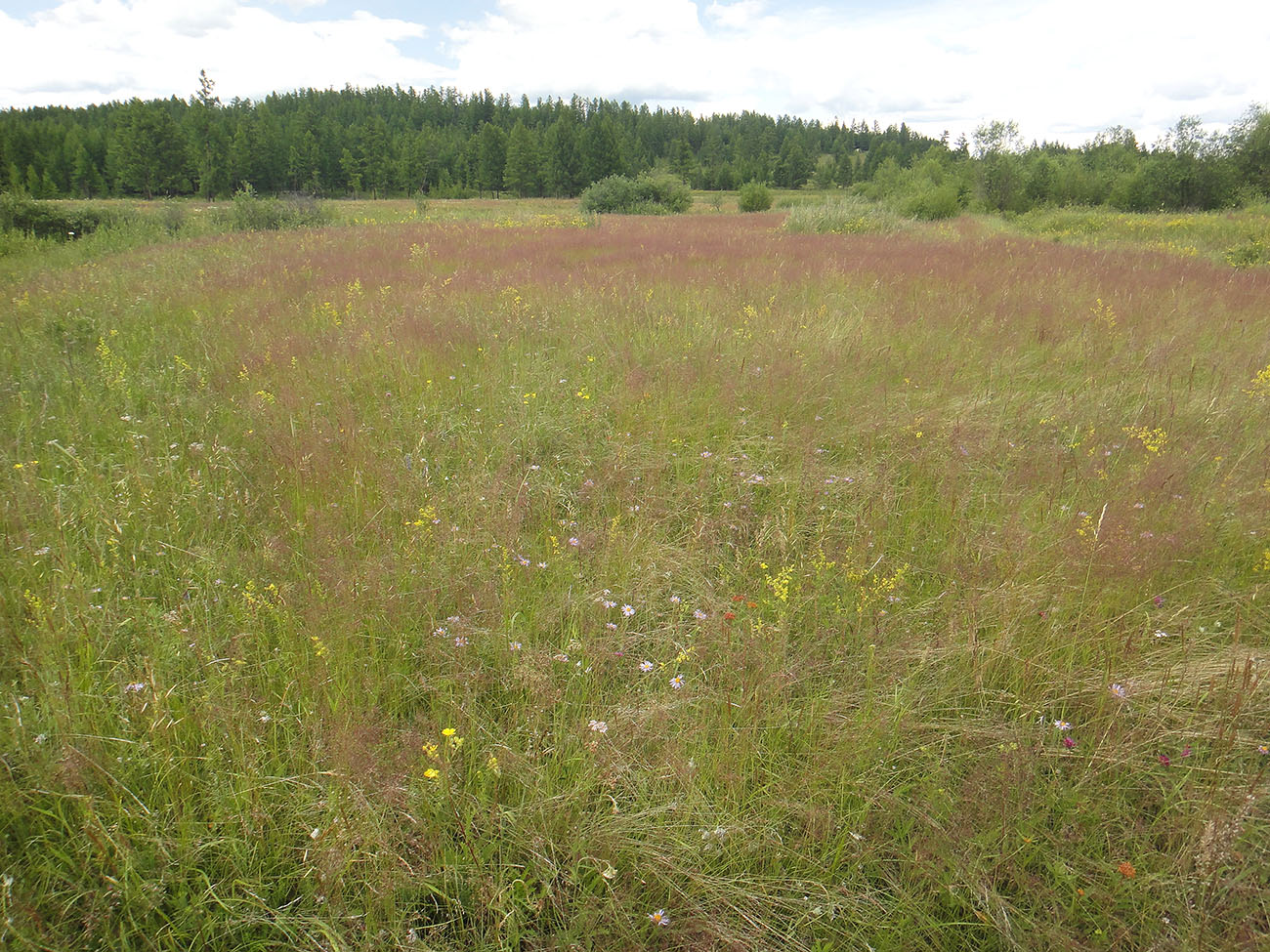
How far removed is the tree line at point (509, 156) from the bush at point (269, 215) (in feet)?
34.7

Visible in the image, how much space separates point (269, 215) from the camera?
19.2 meters

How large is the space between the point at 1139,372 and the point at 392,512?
578 cm

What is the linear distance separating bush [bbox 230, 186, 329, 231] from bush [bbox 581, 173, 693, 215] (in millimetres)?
15206

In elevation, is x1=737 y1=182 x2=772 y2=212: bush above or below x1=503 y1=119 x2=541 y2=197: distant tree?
below

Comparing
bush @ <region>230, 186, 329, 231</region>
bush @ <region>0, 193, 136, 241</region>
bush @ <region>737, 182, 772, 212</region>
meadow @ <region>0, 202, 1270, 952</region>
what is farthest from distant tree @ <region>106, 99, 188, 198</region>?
meadow @ <region>0, 202, 1270, 952</region>

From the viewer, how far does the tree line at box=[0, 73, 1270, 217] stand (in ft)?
109

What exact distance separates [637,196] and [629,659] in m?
34.3

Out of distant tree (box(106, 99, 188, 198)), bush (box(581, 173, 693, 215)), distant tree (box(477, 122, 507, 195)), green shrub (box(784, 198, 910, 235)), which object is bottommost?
green shrub (box(784, 198, 910, 235))

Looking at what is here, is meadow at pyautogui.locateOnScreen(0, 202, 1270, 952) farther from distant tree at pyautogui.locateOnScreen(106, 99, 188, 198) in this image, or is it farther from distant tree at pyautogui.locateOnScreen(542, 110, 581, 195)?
distant tree at pyautogui.locateOnScreen(106, 99, 188, 198)

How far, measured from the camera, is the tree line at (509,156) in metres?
33.2

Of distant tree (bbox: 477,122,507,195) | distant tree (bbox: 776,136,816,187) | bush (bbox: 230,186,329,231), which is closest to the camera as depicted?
bush (bbox: 230,186,329,231)

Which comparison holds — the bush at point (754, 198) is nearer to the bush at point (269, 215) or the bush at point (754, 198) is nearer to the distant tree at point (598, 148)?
the bush at point (269, 215)

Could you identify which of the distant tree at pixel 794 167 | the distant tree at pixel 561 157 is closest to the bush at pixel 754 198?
the distant tree at pixel 561 157

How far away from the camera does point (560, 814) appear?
1.61 metres
